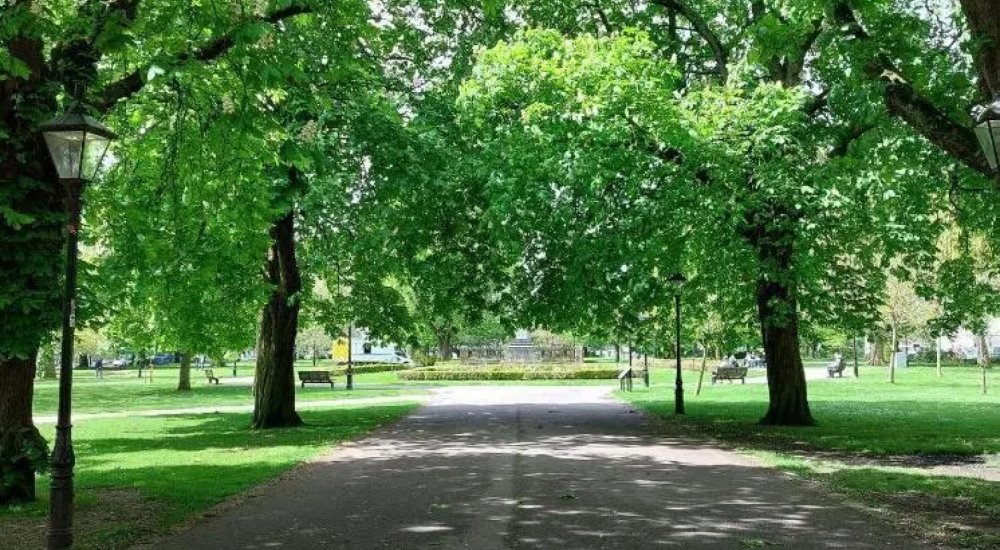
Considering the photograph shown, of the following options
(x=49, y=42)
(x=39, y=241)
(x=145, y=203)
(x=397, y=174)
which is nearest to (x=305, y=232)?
(x=397, y=174)

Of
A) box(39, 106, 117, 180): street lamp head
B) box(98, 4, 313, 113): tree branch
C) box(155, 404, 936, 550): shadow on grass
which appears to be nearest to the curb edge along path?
box(155, 404, 936, 550): shadow on grass

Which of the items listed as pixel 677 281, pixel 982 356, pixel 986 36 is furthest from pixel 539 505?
pixel 982 356

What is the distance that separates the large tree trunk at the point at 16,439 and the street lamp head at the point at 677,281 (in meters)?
14.0

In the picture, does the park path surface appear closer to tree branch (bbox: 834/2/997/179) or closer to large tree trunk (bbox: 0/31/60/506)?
large tree trunk (bbox: 0/31/60/506)

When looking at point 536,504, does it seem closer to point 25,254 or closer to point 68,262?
point 68,262

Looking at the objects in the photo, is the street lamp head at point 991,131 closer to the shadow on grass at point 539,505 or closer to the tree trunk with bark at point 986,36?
the tree trunk with bark at point 986,36

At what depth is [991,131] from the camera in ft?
25.8

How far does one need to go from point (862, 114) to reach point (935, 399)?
20033 millimetres

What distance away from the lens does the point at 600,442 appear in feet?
53.0

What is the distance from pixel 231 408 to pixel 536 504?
21603 millimetres

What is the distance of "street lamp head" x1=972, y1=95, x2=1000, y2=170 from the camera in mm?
7805

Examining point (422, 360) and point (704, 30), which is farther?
point (422, 360)

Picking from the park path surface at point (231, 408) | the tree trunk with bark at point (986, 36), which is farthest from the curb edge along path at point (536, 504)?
the park path surface at point (231, 408)

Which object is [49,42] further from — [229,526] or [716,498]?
[716,498]
